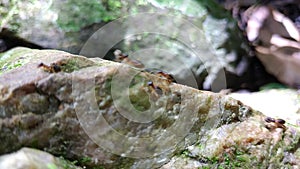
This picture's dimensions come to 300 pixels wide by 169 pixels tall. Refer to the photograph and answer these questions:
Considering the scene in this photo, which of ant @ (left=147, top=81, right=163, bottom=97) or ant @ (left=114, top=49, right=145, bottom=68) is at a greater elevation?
ant @ (left=147, top=81, right=163, bottom=97)

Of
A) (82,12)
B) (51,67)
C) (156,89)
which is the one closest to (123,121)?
(156,89)

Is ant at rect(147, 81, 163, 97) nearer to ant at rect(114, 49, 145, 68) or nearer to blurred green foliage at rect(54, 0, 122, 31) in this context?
ant at rect(114, 49, 145, 68)

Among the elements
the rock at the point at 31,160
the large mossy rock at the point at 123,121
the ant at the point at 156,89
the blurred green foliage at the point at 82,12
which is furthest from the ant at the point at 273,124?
the blurred green foliage at the point at 82,12

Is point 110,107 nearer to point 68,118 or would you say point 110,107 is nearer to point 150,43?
point 68,118

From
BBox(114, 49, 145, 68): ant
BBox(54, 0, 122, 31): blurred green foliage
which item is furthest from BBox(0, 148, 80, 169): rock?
BBox(54, 0, 122, 31): blurred green foliage

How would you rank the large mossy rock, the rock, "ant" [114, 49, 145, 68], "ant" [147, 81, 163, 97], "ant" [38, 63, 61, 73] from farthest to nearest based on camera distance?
1. "ant" [114, 49, 145, 68]
2. "ant" [147, 81, 163, 97]
3. "ant" [38, 63, 61, 73]
4. the large mossy rock
5. the rock

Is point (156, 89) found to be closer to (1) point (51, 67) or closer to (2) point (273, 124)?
(1) point (51, 67)

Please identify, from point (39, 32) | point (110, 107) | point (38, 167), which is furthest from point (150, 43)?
point (38, 167)
